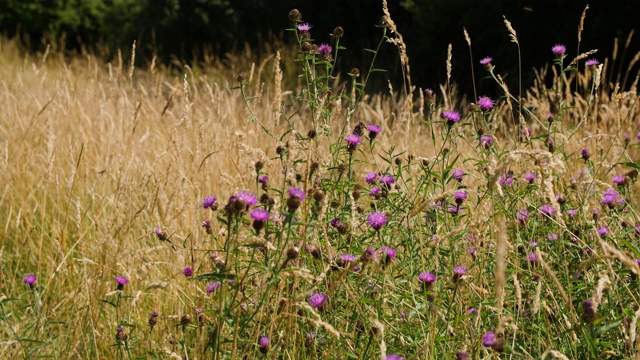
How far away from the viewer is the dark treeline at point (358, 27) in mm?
7219

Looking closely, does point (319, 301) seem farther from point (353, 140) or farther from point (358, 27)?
point (358, 27)

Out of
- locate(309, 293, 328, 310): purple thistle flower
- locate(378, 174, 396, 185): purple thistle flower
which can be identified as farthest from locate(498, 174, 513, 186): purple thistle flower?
locate(309, 293, 328, 310): purple thistle flower

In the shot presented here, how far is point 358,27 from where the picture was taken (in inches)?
424

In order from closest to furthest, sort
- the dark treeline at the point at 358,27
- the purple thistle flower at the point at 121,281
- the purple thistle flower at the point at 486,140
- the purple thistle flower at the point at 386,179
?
the purple thistle flower at the point at 121,281
the purple thistle flower at the point at 386,179
the purple thistle flower at the point at 486,140
the dark treeline at the point at 358,27

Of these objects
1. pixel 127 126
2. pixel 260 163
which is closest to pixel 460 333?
pixel 260 163

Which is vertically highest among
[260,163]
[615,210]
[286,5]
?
[260,163]

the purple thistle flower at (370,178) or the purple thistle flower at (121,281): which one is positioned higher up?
the purple thistle flower at (370,178)

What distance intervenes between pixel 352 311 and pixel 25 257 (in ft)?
6.31

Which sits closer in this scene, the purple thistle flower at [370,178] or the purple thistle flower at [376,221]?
the purple thistle flower at [376,221]

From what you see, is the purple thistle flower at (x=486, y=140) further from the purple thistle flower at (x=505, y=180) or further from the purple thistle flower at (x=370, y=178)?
the purple thistle flower at (x=370, y=178)

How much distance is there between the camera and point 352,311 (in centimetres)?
186

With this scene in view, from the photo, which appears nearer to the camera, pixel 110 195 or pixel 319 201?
pixel 319 201

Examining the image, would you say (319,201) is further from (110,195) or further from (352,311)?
(110,195)

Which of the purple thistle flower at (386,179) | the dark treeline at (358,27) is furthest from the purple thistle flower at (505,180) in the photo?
the dark treeline at (358,27)
